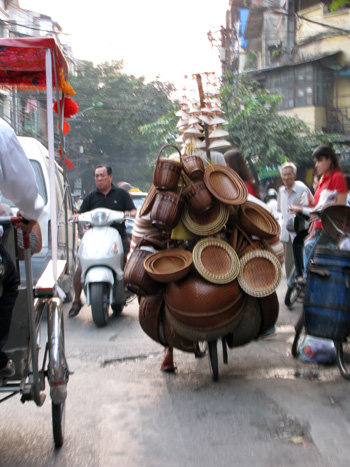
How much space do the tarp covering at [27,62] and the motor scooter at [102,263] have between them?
2.25 metres

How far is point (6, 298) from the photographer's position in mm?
2580

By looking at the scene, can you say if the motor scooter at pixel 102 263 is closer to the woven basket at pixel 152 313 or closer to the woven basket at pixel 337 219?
the woven basket at pixel 152 313

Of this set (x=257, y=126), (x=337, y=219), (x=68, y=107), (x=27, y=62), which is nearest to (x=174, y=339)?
(x=337, y=219)

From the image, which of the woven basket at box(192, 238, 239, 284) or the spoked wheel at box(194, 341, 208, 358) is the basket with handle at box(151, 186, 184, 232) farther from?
the spoked wheel at box(194, 341, 208, 358)

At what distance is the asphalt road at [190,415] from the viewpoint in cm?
292

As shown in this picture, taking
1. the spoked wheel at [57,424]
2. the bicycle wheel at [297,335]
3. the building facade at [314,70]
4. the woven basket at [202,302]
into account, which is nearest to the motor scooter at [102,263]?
the bicycle wheel at [297,335]

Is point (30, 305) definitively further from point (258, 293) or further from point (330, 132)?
point (330, 132)

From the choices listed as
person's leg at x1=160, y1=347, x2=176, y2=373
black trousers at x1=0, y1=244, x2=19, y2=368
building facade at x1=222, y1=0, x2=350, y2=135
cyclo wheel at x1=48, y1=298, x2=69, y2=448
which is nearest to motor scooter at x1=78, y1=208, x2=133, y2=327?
person's leg at x1=160, y1=347, x2=176, y2=373

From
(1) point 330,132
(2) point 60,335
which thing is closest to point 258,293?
(2) point 60,335

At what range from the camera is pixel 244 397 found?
381cm

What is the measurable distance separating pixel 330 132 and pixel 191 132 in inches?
807

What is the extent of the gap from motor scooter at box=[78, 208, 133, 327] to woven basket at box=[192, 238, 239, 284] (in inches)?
95.2

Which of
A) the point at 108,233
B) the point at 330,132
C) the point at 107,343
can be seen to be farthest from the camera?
the point at 330,132

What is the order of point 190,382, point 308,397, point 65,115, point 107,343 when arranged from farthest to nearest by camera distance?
point 107,343
point 65,115
point 190,382
point 308,397
